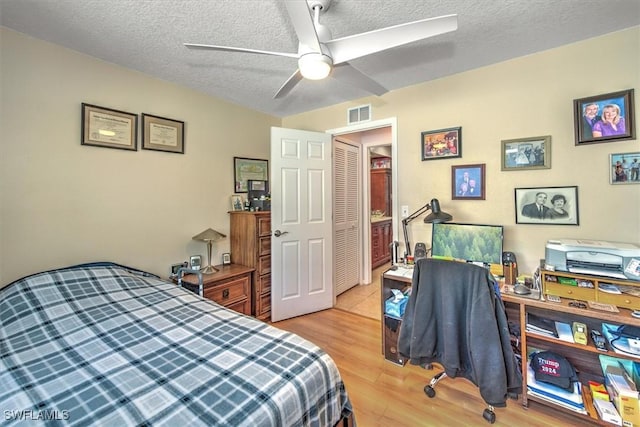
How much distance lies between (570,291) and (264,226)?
2511 millimetres

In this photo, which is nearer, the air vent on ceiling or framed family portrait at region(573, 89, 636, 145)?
framed family portrait at region(573, 89, 636, 145)

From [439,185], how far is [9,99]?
331cm

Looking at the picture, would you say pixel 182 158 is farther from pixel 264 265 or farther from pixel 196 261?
pixel 264 265

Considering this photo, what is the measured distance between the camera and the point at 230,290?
8.42 ft

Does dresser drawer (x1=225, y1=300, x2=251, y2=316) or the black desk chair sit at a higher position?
the black desk chair

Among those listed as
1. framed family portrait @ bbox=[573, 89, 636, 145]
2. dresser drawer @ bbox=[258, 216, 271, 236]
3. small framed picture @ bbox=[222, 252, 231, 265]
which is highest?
framed family portrait @ bbox=[573, 89, 636, 145]

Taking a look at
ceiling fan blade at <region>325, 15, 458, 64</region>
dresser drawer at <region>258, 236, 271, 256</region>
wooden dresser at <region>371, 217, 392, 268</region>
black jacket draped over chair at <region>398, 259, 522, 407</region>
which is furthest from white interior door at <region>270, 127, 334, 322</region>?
wooden dresser at <region>371, 217, 392, 268</region>

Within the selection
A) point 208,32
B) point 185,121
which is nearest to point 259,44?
point 208,32

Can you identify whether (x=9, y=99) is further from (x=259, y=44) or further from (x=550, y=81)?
(x=550, y=81)

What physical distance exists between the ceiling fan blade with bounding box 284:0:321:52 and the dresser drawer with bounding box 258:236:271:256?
78.6 inches

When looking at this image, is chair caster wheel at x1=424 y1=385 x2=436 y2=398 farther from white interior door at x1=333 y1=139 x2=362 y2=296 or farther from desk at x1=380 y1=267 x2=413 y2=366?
white interior door at x1=333 y1=139 x2=362 y2=296

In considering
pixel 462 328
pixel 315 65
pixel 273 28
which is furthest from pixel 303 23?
pixel 462 328

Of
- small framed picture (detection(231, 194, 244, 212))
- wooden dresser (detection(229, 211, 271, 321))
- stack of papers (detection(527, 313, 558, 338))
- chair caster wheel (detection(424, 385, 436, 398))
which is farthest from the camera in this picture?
small framed picture (detection(231, 194, 244, 212))

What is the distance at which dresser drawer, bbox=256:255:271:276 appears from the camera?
9.20 ft
